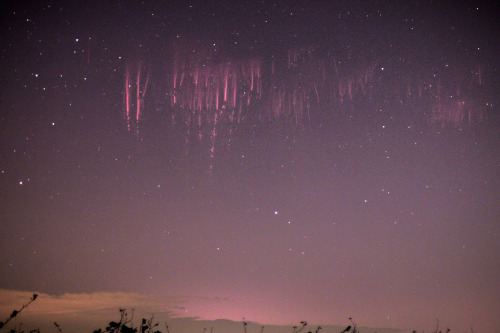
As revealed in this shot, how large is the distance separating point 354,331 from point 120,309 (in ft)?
8.82

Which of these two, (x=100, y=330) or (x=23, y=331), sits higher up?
(x=100, y=330)

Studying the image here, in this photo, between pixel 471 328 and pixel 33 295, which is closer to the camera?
pixel 33 295

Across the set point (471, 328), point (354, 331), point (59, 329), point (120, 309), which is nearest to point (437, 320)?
point (471, 328)

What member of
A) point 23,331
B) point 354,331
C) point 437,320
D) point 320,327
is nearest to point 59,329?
point 23,331

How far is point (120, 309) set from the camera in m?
4.20

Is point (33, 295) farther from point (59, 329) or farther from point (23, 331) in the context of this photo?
point (23, 331)

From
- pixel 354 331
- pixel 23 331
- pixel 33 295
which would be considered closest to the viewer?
pixel 33 295

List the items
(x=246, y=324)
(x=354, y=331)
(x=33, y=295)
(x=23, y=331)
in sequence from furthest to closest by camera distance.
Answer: (x=23, y=331) < (x=246, y=324) < (x=354, y=331) < (x=33, y=295)

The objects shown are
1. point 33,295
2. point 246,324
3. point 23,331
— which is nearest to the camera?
point 33,295

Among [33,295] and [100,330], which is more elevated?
[33,295]

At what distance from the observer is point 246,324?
4.32 m

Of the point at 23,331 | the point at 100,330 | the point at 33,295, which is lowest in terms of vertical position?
the point at 23,331

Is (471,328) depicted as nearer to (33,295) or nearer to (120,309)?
(120,309)

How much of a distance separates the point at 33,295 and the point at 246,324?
2.31 m
